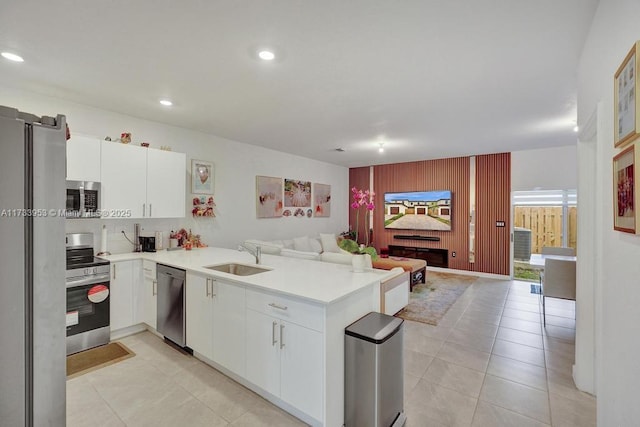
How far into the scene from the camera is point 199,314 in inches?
105

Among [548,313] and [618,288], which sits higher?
[618,288]

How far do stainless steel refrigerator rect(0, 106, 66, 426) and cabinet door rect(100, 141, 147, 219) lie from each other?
2.93 meters

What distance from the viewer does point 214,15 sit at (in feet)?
6.24

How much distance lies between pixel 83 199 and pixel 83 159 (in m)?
0.44

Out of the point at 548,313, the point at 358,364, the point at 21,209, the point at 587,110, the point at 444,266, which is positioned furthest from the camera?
the point at 444,266

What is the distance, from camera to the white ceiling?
1868 mm

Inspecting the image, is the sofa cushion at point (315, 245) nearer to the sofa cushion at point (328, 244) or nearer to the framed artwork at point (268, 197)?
the sofa cushion at point (328, 244)

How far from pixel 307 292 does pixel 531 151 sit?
6.30m

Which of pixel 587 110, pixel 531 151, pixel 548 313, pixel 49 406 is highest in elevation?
pixel 531 151

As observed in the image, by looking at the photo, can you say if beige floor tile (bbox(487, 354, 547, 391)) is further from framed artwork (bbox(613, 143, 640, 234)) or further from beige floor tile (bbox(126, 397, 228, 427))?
beige floor tile (bbox(126, 397, 228, 427))

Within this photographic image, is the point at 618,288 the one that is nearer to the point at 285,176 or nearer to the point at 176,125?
the point at 176,125

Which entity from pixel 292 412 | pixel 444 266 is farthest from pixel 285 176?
pixel 292 412

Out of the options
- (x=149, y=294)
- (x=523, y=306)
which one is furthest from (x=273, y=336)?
(x=523, y=306)

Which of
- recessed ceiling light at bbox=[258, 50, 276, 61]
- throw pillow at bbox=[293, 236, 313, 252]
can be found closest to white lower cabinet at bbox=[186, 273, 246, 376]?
recessed ceiling light at bbox=[258, 50, 276, 61]
